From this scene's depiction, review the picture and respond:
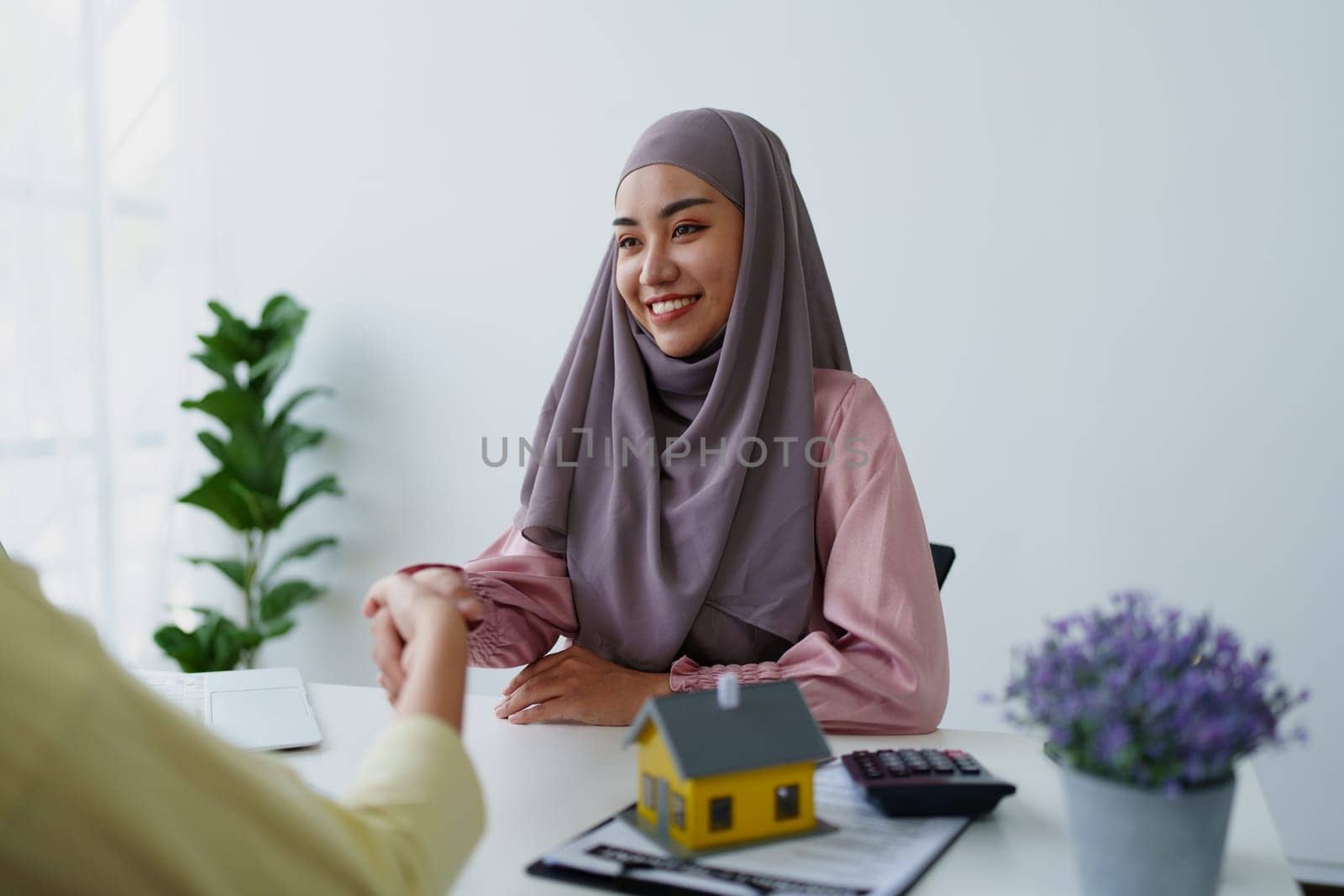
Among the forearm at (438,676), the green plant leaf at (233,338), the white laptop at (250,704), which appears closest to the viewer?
the forearm at (438,676)

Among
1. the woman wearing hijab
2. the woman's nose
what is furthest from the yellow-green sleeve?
the woman's nose

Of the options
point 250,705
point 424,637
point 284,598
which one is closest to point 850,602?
point 424,637

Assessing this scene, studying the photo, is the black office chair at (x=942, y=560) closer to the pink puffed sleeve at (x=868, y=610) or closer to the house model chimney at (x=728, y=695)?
the pink puffed sleeve at (x=868, y=610)

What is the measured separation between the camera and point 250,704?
1316mm

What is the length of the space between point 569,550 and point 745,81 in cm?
176

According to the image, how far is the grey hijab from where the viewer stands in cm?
141

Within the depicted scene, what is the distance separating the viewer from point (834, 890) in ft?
2.57

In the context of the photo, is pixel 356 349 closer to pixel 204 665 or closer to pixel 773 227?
pixel 204 665

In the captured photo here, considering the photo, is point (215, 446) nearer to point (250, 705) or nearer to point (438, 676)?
point (250, 705)

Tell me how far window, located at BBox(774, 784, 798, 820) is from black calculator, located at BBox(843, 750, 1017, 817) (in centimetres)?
8

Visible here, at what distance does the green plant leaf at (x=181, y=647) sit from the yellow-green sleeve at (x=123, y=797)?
8.51 feet

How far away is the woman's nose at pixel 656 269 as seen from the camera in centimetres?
148

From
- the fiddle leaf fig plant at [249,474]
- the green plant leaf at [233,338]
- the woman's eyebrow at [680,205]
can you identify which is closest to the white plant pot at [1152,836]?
the woman's eyebrow at [680,205]

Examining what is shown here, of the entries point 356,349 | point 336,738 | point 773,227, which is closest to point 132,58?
point 356,349
